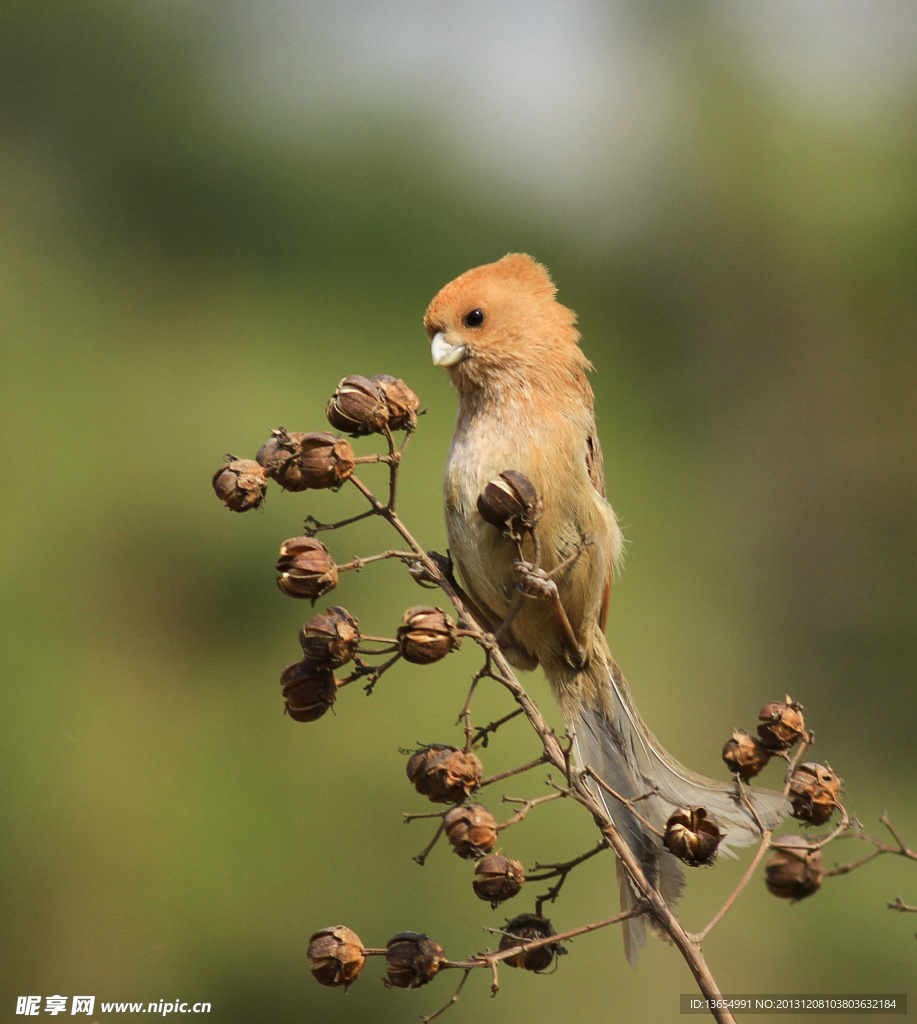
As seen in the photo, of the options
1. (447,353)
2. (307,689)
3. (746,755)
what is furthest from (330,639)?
(447,353)

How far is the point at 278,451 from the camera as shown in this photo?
4.86 feet

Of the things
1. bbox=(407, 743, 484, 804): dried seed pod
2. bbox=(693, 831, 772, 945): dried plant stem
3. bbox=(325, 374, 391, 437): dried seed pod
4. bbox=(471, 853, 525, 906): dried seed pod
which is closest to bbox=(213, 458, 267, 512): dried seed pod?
bbox=(325, 374, 391, 437): dried seed pod

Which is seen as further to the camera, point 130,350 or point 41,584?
point 130,350

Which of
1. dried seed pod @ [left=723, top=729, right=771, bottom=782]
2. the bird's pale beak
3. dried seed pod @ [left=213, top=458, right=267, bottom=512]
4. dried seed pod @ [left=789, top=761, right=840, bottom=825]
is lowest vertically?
dried seed pod @ [left=789, top=761, right=840, bottom=825]

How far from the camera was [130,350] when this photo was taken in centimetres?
612

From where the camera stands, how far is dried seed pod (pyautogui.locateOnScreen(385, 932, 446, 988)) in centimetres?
136

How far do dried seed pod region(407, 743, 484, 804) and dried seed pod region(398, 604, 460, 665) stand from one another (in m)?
0.14

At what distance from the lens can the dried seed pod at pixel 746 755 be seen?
5.02 ft

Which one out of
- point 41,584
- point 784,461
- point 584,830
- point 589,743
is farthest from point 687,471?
point 589,743

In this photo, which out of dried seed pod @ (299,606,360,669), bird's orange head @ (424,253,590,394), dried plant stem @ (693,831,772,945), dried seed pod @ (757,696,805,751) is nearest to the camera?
dried plant stem @ (693,831,772,945)

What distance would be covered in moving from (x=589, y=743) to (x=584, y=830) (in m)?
2.21

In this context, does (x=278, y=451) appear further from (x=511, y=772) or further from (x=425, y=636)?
(x=511, y=772)

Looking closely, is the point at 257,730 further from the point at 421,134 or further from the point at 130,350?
the point at 421,134

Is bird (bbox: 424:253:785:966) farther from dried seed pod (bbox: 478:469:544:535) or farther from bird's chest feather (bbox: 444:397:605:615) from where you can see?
dried seed pod (bbox: 478:469:544:535)
